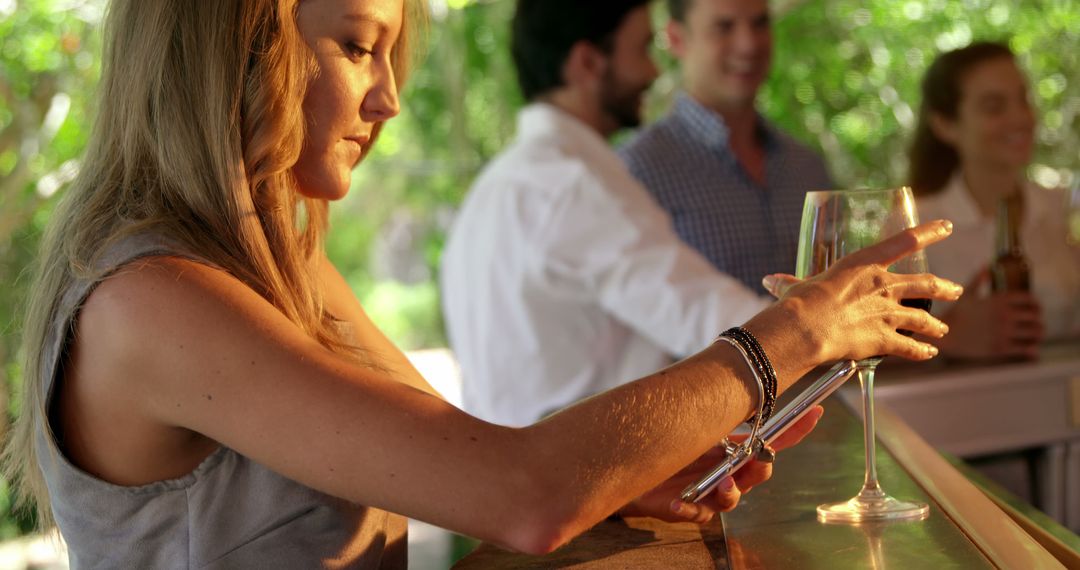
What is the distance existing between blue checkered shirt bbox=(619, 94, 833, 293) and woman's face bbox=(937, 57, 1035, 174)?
1.84ft

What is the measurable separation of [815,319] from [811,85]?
574 cm

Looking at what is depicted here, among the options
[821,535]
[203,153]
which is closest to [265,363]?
[203,153]

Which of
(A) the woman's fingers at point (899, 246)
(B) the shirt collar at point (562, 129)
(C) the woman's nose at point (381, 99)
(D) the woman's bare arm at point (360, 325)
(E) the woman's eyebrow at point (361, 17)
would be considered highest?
(B) the shirt collar at point (562, 129)

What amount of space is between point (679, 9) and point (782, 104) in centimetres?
321

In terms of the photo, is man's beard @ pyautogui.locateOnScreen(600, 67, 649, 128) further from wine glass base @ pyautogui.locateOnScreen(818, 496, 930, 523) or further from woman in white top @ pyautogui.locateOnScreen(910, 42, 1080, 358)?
wine glass base @ pyautogui.locateOnScreen(818, 496, 930, 523)

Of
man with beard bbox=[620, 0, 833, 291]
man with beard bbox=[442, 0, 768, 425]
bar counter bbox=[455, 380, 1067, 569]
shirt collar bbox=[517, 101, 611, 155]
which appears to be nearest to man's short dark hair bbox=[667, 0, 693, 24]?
man with beard bbox=[620, 0, 833, 291]

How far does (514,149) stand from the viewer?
297 centimetres

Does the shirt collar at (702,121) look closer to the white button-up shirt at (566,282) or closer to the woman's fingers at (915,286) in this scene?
the white button-up shirt at (566,282)

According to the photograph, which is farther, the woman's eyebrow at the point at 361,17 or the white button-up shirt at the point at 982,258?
the white button-up shirt at the point at 982,258

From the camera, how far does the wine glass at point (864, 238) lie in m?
1.05

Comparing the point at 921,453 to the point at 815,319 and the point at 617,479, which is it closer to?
the point at 815,319

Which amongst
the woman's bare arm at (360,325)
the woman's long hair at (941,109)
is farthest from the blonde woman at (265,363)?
the woman's long hair at (941,109)

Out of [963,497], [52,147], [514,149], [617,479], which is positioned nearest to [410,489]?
[617,479]

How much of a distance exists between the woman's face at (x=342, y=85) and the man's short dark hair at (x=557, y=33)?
186 cm
